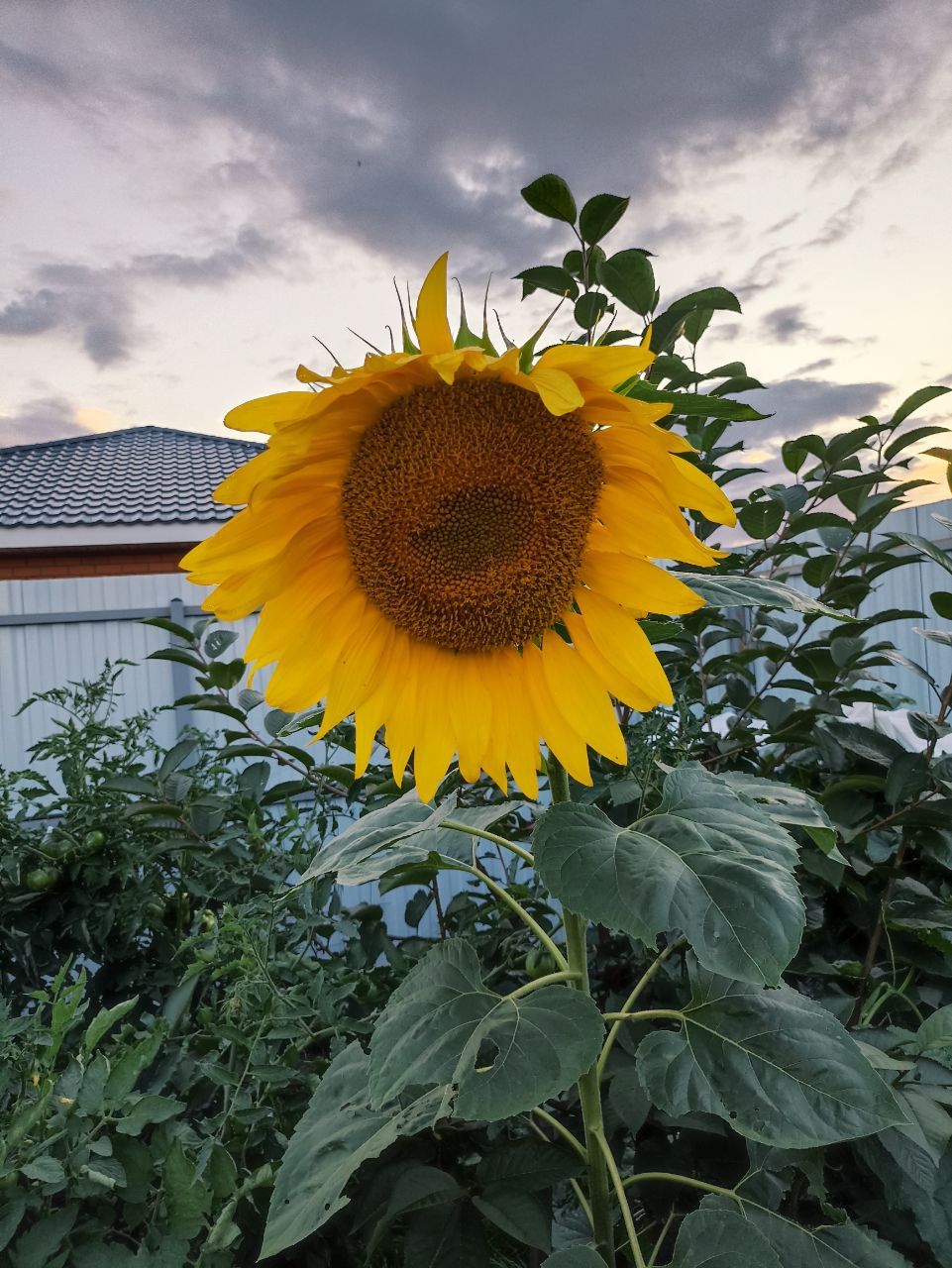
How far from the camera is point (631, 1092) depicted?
102 centimetres

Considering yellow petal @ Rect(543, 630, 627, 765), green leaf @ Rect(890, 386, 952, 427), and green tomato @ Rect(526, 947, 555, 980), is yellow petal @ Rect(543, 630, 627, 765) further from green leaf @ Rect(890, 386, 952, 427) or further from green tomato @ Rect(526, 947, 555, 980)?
green leaf @ Rect(890, 386, 952, 427)

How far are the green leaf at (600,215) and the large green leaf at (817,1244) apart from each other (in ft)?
3.30

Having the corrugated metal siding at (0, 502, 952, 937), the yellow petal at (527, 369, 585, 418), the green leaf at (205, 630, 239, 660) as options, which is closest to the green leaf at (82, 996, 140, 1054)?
the yellow petal at (527, 369, 585, 418)

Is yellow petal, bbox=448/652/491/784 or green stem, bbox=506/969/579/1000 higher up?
yellow petal, bbox=448/652/491/784

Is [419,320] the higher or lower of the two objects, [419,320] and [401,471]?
the higher

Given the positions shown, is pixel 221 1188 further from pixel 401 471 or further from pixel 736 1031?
pixel 401 471

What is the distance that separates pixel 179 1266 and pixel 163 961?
2.84 ft

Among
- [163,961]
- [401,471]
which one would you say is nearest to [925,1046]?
[401,471]

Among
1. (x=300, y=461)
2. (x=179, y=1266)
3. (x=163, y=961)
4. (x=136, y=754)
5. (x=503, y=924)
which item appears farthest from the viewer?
(x=136, y=754)

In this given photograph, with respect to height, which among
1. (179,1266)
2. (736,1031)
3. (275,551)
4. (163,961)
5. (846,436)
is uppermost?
(846,436)

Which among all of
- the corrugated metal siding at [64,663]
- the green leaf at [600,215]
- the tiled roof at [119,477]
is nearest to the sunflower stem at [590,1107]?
the green leaf at [600,215]

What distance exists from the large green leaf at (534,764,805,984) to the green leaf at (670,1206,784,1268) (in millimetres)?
312

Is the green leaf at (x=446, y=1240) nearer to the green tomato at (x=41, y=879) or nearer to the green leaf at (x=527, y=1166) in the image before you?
the green leaf at (x=527, y=1166)

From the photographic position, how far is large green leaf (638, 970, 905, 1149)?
76cm
